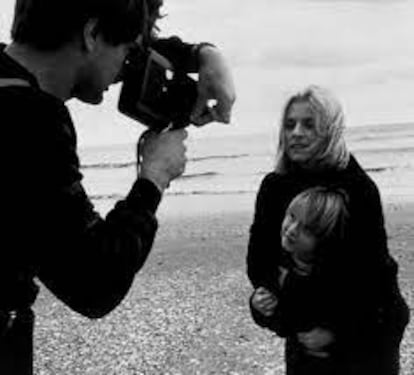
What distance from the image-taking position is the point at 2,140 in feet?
7.54

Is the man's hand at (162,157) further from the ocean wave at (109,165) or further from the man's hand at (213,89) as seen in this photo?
the ocean wave at (109,165)

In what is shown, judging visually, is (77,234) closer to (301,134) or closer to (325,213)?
(325,213)

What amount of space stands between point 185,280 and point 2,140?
12.1 meters

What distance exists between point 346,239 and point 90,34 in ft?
6.45

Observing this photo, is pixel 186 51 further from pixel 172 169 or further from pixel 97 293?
pixel 97 293

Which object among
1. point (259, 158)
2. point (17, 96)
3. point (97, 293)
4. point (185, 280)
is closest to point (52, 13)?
point (17, 96)

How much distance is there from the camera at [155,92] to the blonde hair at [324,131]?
1573 mm

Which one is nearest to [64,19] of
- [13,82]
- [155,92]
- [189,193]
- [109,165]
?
[13,82]

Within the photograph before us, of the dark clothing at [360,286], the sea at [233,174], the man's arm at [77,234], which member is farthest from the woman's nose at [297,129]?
the sea at [233,174]

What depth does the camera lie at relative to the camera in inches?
105

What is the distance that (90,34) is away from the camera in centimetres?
249

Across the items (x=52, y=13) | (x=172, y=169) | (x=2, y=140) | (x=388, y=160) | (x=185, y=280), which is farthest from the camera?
(x=388, y=160)

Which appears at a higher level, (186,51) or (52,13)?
(52,13)

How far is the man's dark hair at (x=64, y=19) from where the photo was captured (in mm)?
2455
